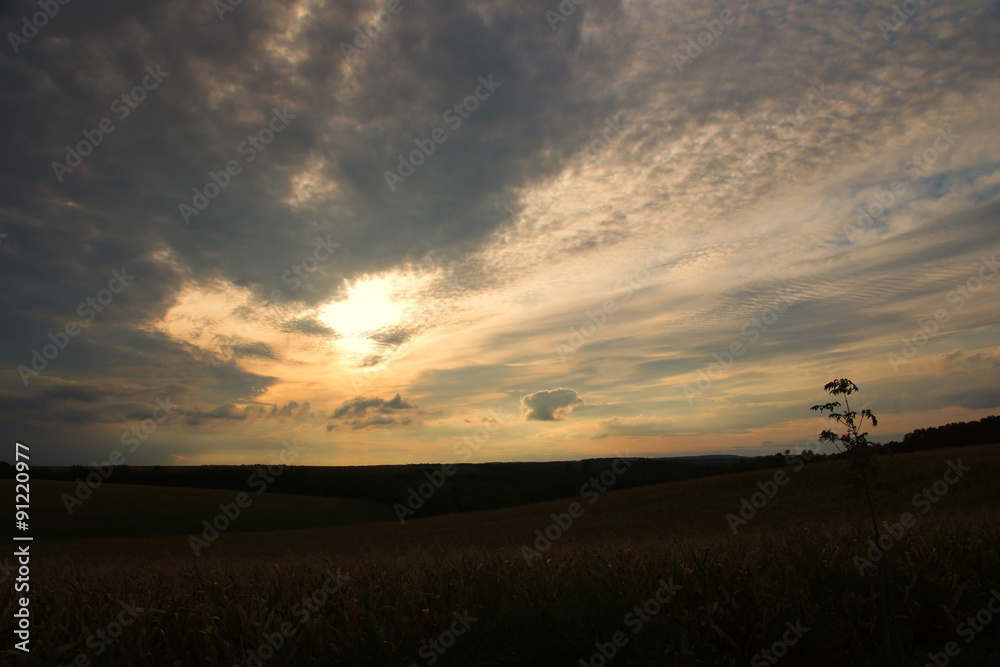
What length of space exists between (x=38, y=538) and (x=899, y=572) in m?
53.2

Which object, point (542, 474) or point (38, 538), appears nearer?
point (38, 538)

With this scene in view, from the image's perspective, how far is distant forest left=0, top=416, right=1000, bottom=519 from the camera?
67.4 metres

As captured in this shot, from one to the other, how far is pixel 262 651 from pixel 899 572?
649 centimetres

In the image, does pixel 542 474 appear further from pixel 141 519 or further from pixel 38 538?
pixel 38 538

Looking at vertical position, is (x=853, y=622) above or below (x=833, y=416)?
below

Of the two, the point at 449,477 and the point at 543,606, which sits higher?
the point at 543,606

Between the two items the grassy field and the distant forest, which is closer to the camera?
the grassy field

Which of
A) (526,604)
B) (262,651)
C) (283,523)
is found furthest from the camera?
(283,523)

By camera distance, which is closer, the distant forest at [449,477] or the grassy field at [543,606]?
the grassy field at [543,606]

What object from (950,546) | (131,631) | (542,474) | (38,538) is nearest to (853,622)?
(950,546)

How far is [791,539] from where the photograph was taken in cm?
672

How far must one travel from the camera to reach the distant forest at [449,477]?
67438mm

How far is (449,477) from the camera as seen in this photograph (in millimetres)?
89875

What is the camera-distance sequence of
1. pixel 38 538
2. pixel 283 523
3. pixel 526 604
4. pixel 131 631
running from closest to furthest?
pixel 131 631 → pixel 526 604 → pixel 38 538 → pixel 283 523
